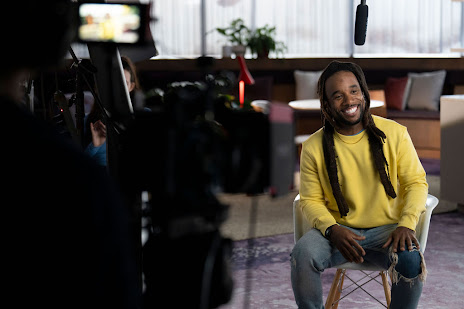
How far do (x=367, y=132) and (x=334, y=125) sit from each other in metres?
0.13

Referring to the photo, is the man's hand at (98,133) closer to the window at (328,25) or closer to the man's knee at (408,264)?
the man's knee at (408,264)

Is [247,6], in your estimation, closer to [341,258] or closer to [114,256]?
[341,258]

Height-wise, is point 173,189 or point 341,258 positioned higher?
point 173,189

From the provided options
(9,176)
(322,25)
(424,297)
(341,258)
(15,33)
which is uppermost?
(322,25)

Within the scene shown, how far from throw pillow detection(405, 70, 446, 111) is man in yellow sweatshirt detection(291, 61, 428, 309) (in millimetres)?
5483

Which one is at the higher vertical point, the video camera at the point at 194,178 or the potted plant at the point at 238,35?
the potted plant at the point at 238,35

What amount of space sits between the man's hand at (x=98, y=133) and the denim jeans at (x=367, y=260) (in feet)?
3.13

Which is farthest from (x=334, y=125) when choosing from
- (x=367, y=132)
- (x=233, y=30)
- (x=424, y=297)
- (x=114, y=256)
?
(x=233, y=30)

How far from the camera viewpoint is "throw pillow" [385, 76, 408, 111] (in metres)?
8.20

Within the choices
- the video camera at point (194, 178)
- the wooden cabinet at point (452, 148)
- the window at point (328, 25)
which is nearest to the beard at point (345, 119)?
the video camera at point (194, 178)

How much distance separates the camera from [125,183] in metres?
1.40

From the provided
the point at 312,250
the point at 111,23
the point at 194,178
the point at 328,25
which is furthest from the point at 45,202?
the point at 328,25

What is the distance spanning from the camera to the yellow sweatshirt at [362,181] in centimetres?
272

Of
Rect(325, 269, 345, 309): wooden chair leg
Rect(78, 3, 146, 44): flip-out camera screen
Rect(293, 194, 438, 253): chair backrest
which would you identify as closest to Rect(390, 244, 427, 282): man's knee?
Rect(293, 194, 438, 253): chair backrest
